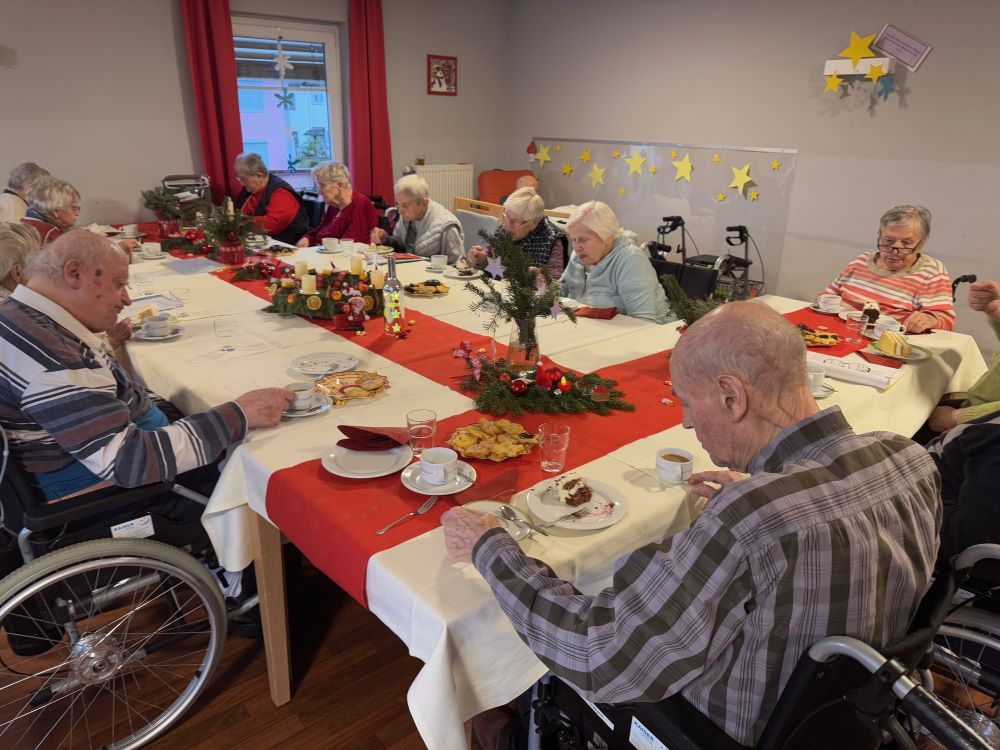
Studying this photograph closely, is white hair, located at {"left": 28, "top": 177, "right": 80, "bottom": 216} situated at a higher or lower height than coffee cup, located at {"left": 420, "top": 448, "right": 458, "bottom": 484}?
higher

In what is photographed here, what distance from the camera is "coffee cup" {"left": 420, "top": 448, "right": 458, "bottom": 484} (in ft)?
4.60

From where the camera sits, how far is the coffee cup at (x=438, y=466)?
140 cm

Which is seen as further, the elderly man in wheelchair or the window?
the window

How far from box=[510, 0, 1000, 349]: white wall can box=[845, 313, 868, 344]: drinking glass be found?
224cm

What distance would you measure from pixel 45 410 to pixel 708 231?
4900mm

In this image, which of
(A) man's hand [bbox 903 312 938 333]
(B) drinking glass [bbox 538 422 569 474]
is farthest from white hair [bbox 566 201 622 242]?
(B) drinking glass [bbox 538 422 569 474]

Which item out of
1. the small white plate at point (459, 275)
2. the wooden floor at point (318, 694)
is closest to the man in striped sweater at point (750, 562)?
the wooden floor at point (318, 694)

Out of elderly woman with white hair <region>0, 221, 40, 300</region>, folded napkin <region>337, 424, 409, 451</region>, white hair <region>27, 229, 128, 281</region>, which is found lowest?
folded napkin <region>337, 424, 409, 451</region>

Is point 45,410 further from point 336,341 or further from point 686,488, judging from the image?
point 686,488

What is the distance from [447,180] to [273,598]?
5516 millimetres

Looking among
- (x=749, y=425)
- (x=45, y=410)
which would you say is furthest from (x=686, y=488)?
(x=45, y=410)

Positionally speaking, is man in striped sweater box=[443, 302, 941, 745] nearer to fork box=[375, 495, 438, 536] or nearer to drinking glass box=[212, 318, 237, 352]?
fork box=[375, 495, 438, 536]

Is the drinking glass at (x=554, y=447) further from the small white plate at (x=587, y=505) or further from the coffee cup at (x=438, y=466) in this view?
the coffee cup at (x=438, y=466)

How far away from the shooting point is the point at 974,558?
47.6 inches
